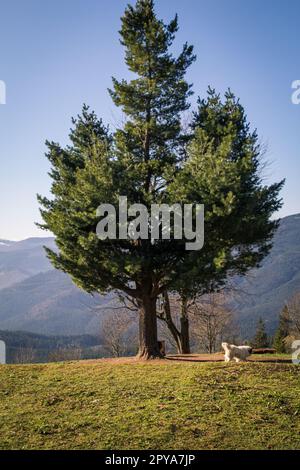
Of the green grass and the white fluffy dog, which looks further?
the white fluffy dog

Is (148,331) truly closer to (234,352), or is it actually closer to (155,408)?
(234,352)

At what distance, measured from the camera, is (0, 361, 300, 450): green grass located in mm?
9070

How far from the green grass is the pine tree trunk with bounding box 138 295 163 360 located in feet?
6.97

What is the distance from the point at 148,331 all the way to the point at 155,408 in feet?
24.5

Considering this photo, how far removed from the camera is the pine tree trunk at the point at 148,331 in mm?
18469

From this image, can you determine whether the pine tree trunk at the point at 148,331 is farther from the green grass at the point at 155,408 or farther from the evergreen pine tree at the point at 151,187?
the green grass at the point at 155,408

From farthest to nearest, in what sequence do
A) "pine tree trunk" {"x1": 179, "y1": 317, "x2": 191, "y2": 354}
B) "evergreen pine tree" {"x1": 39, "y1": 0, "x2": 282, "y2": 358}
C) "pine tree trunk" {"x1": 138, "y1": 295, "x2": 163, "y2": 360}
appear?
"pine tree trunk" {"x1": 179, "y1": 317, "x2": 191, "y2": 354}
"pine tree trunk" {"x1": 138, "y1": 295, "x2": 163, "y2": 360}
"evergreen pine tree" {"x1": 39, "y1": 0, "x2": 282, "y2": 358}

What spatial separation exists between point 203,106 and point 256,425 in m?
15.0

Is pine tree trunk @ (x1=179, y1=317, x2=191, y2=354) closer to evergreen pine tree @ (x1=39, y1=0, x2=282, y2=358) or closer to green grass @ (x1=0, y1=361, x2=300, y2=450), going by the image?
evergreen pine tree @ (x1=39, y1=0, x2=282, y2=358)

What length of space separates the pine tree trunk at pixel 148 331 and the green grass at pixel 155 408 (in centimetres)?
213

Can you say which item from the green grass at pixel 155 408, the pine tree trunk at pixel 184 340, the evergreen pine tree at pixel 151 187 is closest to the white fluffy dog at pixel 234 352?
the green grass at pixel 155 408

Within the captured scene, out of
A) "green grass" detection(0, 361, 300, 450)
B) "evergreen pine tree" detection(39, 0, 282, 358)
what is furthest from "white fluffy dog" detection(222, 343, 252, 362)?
"evergreen pine tree" detection(39, 0, 282, 358)

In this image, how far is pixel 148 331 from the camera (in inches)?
730
